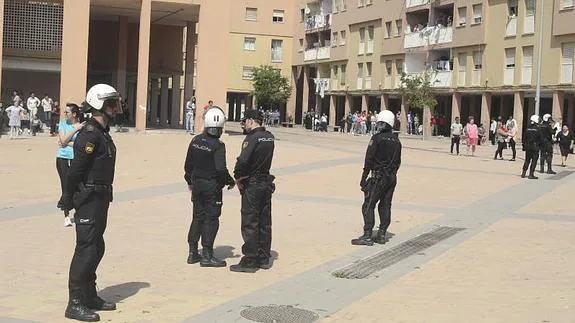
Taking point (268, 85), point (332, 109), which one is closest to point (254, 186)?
point (332, 109)

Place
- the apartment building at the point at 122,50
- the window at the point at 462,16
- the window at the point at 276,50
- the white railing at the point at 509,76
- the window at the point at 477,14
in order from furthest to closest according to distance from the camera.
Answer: the window at the point at 276,50
the window at the point at 462,16
the window at the point at 477,14
the white railing at the point at 509,76
the apartment building at the point at 122,50

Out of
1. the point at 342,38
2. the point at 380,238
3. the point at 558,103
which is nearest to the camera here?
the point at 380,238

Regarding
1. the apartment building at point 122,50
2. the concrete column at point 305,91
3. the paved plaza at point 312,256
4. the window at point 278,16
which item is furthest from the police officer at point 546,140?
the window at point 278,16

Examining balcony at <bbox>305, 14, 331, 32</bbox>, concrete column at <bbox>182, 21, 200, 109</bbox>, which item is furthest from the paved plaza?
balcony at <bbox>305, 14, 331, 32</bbox>

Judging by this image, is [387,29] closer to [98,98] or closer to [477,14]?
[477,14]

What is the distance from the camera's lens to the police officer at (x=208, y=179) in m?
8.84

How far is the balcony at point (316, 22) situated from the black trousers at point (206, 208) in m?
61.8

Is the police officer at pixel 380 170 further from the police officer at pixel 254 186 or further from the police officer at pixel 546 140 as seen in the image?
the police officer at pixel 546 140

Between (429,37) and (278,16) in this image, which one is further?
(278,16)

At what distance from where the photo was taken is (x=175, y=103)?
4362cm

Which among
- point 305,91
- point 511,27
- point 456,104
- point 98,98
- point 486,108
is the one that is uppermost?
point 511,27

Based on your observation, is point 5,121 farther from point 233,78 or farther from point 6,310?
point 233,78

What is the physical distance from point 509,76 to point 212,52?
20.0 meters

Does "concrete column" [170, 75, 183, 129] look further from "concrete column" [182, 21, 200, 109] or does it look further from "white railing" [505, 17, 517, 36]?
"white railing" [505, 17, 517, 36]
